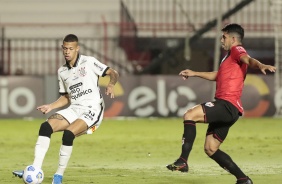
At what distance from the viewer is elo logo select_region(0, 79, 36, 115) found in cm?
2348

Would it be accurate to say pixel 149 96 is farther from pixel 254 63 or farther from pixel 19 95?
pixel 254 63

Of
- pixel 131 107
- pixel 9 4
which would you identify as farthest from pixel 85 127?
pixel 9 4

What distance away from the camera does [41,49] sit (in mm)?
26531

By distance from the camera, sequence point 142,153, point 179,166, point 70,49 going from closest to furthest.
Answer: point 179,166 → point 70,49 → point 142,153

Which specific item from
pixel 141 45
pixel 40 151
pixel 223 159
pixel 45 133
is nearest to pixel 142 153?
pixel 45 133

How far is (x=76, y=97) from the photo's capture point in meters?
11.7

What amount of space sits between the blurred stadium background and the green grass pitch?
614 mm

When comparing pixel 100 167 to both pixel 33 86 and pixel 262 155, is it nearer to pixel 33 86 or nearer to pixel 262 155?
pixel 262 155

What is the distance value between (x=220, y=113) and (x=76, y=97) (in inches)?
80.7

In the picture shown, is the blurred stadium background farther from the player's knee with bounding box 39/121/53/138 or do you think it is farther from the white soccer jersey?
the player's knee with bounding box 39/121/53/138

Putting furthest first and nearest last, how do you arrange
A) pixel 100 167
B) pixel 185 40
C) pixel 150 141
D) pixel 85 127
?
pixel 185 40 < pixel 150 141 < pixel 100 167 < pixel 85 127

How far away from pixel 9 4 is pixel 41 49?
7.08 ft

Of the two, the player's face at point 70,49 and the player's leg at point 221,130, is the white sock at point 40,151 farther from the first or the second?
the player's leg at point 221,130

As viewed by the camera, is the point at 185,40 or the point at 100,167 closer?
the point at 100,167
